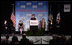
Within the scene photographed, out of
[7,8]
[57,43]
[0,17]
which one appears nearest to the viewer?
[57,43]

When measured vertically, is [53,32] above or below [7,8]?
below

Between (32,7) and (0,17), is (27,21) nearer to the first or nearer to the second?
(32,7)

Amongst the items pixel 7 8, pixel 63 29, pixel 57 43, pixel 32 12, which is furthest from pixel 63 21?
pixel 57 43

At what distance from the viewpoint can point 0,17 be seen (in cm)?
1173

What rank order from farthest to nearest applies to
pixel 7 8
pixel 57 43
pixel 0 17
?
pixel 7 8 → pixel 0 17 → pixel 57 43

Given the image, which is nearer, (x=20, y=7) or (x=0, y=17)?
(x=0, y=17)

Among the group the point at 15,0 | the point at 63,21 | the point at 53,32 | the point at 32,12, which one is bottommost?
Answer: the point at 53,32

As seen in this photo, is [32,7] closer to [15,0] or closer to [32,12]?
[32,12]

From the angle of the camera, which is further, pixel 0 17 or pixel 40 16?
pixel 40 16

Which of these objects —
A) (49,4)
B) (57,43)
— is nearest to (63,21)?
(49,4)

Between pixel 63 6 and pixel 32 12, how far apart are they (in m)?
2.73

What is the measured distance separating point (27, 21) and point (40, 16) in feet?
4.02

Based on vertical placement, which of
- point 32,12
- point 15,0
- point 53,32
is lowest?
point 53,32

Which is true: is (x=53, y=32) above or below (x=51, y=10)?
below
